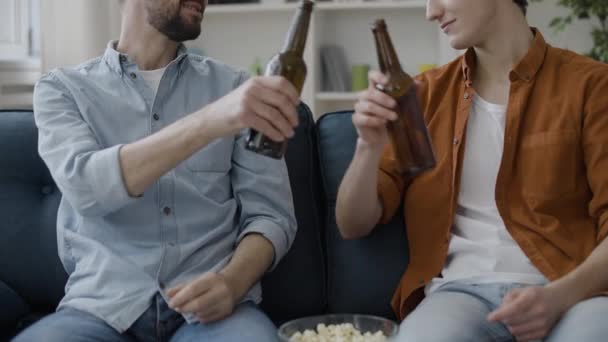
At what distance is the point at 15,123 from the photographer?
1.91 metres

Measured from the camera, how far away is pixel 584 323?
1.36 metres

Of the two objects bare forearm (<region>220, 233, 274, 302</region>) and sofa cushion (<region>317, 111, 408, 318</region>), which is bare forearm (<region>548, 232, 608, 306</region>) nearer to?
sofa cushion (<region>317, 111, 408, 318</region>)

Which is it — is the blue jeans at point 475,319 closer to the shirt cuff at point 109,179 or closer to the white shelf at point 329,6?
the shirt cuff at point 109,179

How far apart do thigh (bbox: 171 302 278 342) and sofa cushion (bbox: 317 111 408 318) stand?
29 cm

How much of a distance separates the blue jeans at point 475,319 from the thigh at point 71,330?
0.52m

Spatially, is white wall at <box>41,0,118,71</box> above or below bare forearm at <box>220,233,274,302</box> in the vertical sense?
below

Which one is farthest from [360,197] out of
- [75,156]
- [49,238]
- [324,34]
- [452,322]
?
[324,34]

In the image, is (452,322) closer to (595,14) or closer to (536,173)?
(536,173)

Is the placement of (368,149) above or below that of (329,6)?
above

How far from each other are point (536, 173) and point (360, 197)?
33 centimetres

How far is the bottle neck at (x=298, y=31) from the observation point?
1294 mm

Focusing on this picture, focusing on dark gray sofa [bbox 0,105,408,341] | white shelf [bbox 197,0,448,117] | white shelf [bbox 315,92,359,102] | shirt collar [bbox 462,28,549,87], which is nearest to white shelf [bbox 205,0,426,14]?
white shelf [bbox 197,0,448,117]

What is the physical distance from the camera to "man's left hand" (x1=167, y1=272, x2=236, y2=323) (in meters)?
1.46

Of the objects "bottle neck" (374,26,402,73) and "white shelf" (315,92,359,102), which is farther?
"white shelf" (315,92,359,102)
